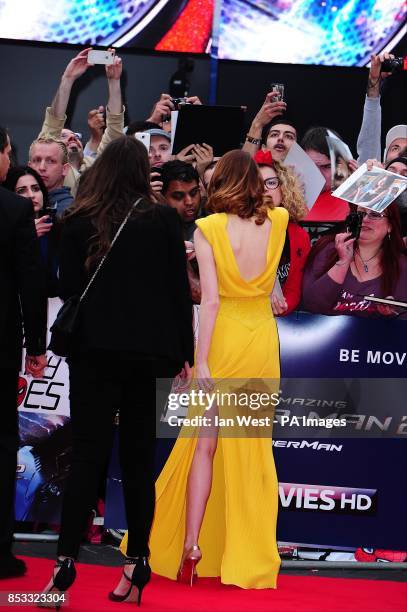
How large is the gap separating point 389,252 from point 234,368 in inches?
52.4

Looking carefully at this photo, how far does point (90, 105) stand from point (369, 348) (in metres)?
3.90

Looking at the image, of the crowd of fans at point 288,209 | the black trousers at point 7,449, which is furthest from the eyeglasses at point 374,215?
the black trousers at point 7,449

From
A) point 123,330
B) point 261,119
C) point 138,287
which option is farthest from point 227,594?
point 261,119

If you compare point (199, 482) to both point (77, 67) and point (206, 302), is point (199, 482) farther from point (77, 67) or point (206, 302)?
point (77, 67)

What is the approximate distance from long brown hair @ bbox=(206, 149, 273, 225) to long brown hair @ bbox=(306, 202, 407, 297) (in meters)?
0.94

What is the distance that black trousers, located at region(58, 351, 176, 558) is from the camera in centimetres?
461

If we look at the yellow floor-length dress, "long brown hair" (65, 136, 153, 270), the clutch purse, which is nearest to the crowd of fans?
the yellow floor-length dress

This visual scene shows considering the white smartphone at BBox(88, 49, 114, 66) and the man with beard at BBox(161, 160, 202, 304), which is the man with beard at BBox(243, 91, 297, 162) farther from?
the white smartphone at BBox(88, 49, 114, 66)

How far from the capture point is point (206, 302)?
5418mm

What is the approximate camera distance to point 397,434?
6152 millimetres

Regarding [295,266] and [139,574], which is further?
[295,266]

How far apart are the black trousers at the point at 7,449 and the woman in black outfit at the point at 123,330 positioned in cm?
53

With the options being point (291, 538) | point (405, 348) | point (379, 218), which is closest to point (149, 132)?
point (379, 218)

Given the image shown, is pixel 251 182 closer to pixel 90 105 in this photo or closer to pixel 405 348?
pixel 405 348
